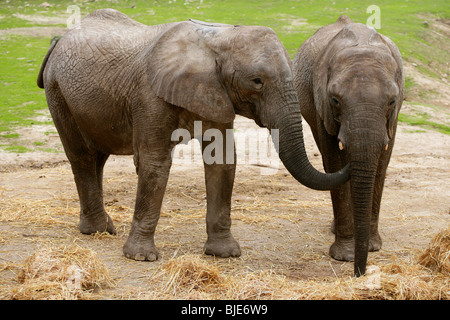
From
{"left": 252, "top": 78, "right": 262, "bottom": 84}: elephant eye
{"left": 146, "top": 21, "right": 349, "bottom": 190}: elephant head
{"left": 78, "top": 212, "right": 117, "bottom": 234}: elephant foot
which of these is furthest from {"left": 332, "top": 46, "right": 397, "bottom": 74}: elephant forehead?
{"left": 78, "top": 212, "right": 117, "bottom": 234}: elephant foot

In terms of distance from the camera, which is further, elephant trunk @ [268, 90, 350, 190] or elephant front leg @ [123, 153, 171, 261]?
elephant front leg @ [123, 153, 171, 261]

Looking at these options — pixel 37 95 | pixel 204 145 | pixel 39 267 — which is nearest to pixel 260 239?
pixel 204 145

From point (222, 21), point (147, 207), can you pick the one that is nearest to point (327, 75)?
point (147, 207)

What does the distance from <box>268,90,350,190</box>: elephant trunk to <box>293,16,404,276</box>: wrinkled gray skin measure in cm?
17

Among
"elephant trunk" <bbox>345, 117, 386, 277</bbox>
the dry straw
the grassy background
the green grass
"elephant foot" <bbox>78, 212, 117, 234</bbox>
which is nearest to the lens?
the dry straw

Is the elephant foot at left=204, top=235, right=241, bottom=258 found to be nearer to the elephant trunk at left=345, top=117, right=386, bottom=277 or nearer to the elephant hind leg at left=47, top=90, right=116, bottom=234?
the elephant hind leg at left=47, top=90, right=116, bottom=234

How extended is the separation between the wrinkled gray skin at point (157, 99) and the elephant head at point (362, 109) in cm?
22

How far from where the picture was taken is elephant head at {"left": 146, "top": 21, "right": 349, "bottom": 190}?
5.23 meters

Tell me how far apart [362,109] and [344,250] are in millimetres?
1695

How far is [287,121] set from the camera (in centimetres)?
520

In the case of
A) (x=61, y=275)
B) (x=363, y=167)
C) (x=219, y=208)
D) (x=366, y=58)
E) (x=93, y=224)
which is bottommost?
(x=93, y=224)

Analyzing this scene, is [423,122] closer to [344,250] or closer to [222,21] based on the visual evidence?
[344,250]

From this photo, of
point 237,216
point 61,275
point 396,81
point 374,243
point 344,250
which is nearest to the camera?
point 61,275

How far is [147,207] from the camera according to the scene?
6016 mm
